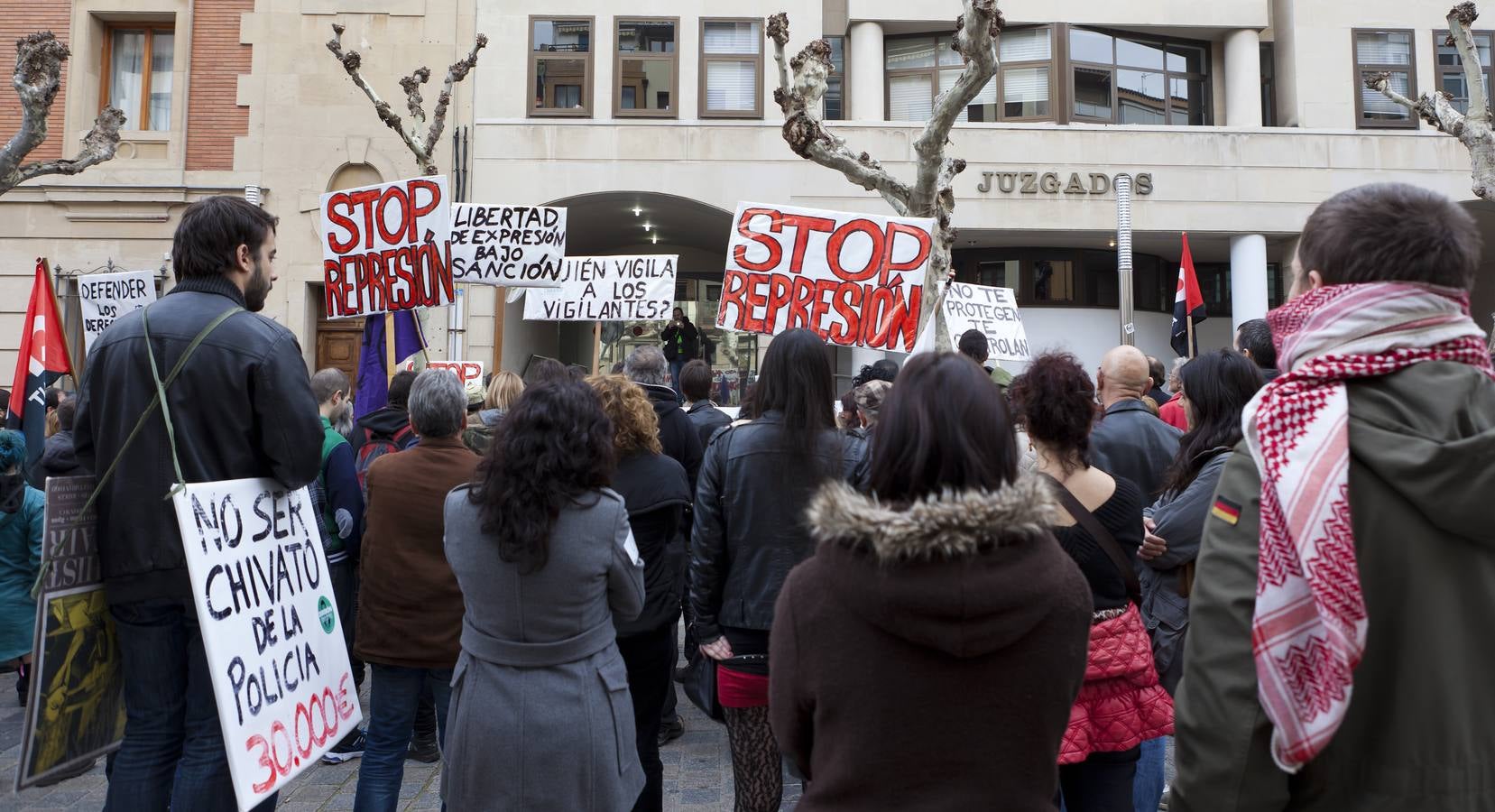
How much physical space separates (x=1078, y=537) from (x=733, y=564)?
1208 mm

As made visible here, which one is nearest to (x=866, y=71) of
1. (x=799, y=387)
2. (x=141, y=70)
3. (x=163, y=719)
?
(x=141, y=70)

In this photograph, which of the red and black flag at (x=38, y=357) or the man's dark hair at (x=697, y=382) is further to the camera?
the red and black flag at (x=38, y=357)

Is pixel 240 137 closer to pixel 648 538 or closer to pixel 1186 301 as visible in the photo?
pixel 1186 301

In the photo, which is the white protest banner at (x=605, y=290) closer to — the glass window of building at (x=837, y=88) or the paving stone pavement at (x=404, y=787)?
the paving stone pavement at (x=404, y=787)

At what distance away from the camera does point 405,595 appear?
387 centimetres

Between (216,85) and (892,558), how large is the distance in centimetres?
1926

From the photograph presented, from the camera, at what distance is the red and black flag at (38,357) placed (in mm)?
9516

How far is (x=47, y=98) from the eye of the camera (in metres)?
11.2

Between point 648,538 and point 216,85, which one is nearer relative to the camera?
point 648,538

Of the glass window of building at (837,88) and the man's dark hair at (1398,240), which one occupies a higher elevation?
the glass window of building at (837,88)

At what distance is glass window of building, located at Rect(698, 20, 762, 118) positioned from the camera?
17734 millimetres

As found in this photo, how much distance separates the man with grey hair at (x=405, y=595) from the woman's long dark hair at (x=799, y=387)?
4.07 feet

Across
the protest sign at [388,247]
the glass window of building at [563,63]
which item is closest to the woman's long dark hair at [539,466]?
the protest sign at [388,247]

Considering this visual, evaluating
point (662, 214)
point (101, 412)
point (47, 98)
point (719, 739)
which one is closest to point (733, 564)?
point (101, 412)
